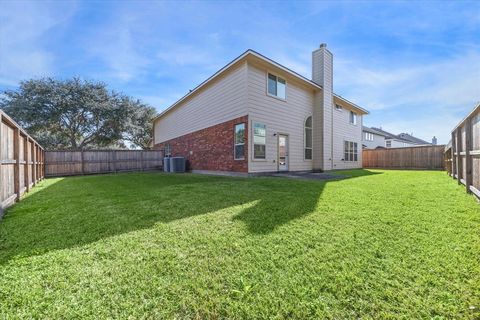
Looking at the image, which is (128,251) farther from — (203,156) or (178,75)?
(178,75)

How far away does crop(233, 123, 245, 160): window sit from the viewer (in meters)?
9.35

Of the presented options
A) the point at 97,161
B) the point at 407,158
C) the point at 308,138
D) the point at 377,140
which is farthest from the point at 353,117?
the point at 97,161

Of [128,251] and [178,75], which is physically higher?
[178,75]

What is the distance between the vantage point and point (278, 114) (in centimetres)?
1029

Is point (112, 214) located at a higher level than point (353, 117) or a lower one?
lower

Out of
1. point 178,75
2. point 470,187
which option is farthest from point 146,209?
point 178,75

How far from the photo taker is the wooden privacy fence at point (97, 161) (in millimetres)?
13578

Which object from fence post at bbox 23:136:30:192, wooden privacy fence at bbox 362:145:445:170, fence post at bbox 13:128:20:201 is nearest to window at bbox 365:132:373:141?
wooden privacy fence at bbox 362:145:445:170

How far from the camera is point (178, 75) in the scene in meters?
13.4

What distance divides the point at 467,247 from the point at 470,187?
3456mm

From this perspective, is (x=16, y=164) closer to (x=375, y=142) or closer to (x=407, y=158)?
(x=407, y=158)

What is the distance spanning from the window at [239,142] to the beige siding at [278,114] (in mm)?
406

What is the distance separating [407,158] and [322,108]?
34.1ft

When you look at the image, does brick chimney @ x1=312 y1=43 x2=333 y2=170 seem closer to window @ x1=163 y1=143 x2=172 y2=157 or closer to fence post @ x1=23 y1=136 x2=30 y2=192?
window @ x1=163 y1=143 x2=172 y2=157
